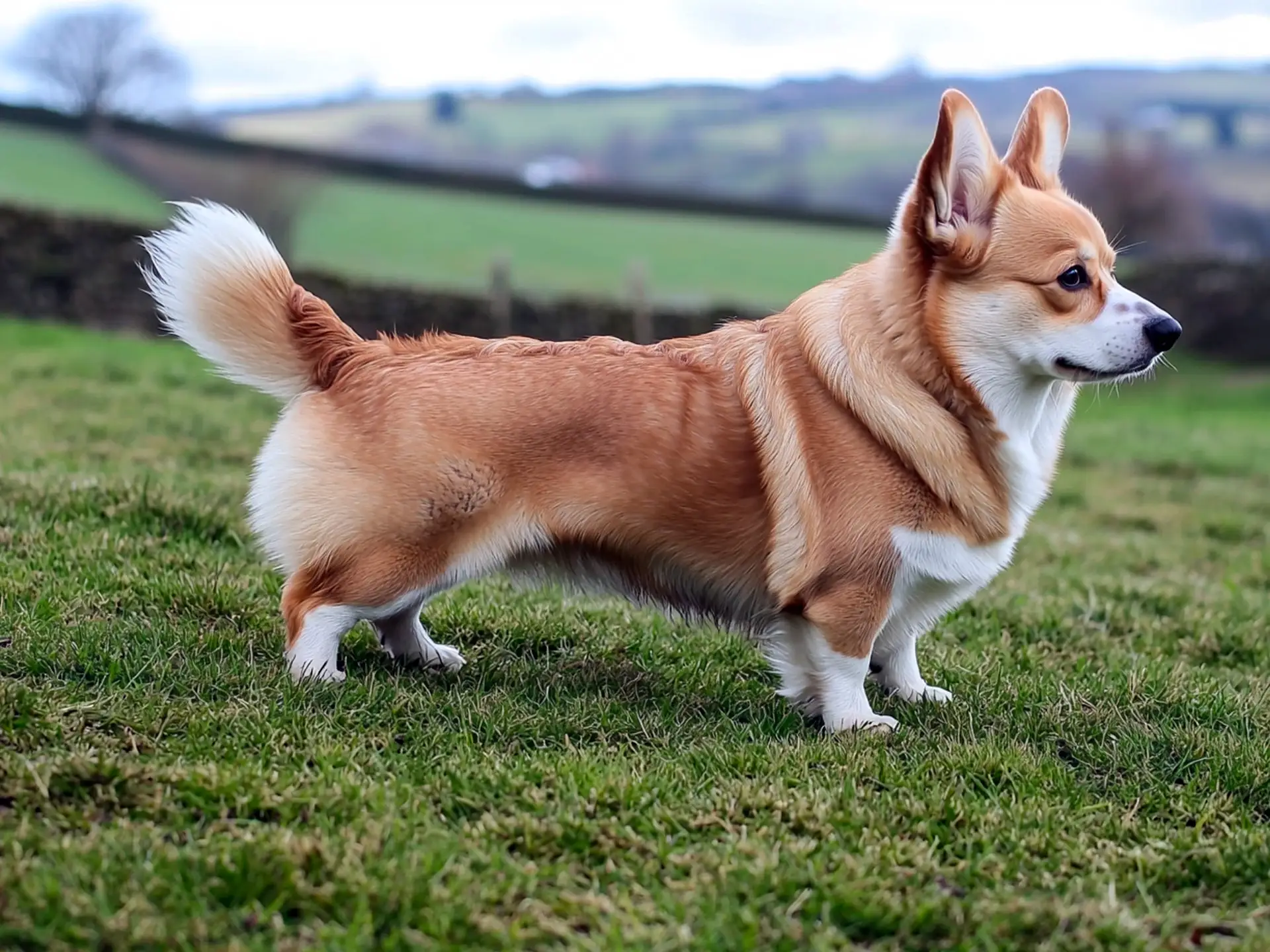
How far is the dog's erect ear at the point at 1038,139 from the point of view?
13.8 feet

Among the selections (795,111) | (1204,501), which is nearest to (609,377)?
(1204,501)

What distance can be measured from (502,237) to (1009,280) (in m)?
22.4

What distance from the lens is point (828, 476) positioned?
387cm

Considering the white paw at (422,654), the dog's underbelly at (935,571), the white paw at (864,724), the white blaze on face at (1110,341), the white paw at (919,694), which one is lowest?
the white paw at (919,694)

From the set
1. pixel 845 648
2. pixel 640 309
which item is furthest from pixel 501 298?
pixel 845 648

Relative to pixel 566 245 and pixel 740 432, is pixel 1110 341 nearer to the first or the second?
pixel 740 432

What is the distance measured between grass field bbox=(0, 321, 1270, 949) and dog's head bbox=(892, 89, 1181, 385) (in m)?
1.25

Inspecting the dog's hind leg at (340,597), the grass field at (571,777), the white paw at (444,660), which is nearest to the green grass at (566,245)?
the grass field at (571,777)

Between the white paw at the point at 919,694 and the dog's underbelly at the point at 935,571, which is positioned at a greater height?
the dog's underbelly at the point at 935,571

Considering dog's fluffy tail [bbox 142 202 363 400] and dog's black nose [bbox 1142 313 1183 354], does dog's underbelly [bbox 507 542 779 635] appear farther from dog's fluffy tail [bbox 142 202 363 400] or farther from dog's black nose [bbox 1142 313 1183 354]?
dog's black nose [bbox 1142 313 1183 354]

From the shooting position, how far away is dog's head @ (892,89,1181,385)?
375 cm

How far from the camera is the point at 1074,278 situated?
380 cm

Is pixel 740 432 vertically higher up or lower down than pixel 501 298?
higher up

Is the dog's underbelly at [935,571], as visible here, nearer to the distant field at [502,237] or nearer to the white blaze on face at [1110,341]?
the white blaze on face at [1110,341]
